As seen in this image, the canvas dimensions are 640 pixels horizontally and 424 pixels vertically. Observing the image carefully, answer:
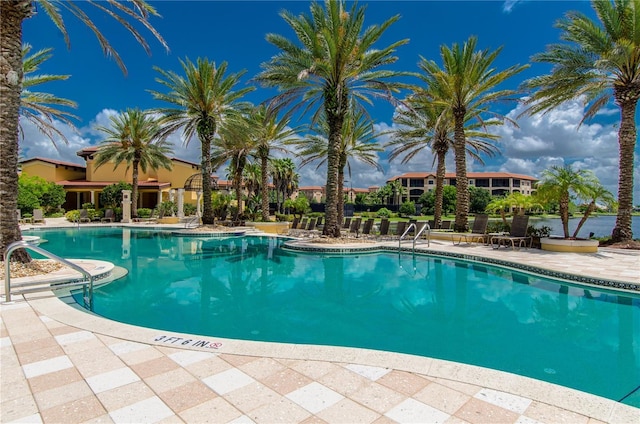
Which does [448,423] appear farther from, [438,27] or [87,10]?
[438,27]

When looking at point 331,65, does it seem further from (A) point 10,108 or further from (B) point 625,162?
(B) point 625,162

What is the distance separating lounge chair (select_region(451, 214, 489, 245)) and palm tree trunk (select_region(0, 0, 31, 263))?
15.7 metres

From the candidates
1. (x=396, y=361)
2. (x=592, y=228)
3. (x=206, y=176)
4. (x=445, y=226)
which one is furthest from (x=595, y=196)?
(x=206, y=176)

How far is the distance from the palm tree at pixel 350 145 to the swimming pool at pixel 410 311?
12865 mm

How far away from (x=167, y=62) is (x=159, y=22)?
1190 cm

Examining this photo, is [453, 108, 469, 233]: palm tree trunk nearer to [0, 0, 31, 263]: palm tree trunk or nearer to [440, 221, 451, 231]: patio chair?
[440, 221, 451, 231]: patio chair

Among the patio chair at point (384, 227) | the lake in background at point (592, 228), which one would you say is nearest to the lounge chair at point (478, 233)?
the lake in background at point (592, 228)

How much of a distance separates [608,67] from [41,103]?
24.3m

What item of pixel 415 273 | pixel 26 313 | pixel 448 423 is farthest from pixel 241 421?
pixel 415 273

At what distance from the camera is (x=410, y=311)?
23.2 feet

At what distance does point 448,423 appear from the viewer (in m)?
2.72

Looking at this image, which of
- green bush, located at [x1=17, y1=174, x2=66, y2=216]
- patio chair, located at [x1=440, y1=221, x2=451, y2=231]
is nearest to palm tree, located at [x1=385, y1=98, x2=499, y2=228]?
patio chair, located at [x1=440, y1=221, x2=451, y2=231]

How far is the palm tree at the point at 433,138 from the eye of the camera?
2095 cm

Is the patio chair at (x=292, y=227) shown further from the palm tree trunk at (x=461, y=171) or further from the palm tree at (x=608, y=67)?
the palm tree at (x=608, y=67)
